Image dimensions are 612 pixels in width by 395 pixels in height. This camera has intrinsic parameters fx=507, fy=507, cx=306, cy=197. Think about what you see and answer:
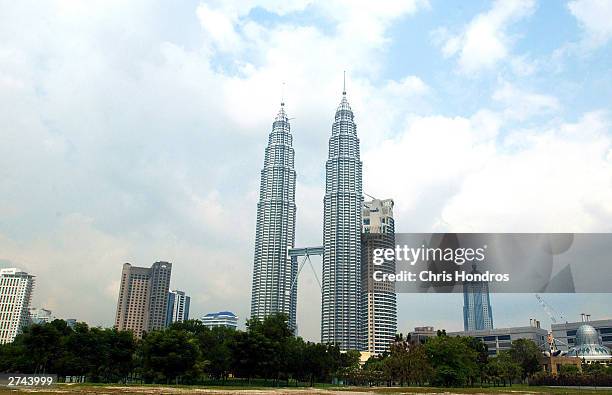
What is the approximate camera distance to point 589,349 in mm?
150250

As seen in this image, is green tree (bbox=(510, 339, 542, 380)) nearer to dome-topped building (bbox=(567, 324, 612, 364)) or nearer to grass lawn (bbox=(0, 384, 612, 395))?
dome-topped building (bbox=(567, 324, 612, 364))

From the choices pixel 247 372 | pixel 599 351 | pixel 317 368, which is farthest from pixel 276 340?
pixel 599 351

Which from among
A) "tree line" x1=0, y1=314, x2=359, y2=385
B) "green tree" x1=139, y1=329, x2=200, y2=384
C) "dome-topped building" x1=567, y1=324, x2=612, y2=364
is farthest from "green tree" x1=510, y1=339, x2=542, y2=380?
Answer: "green tree" x1=139, y1=329, x2=200, y2=384

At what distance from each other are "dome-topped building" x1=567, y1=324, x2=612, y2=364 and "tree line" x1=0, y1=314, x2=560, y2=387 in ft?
182

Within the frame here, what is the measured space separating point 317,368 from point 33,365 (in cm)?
5119

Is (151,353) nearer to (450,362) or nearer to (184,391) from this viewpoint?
(184,391)

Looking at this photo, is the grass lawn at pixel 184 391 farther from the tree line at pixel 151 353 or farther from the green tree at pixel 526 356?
the green tree at pixel 526 356

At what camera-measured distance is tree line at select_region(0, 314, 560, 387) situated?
78625 millimetres

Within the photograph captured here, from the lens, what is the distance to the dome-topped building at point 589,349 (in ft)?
479

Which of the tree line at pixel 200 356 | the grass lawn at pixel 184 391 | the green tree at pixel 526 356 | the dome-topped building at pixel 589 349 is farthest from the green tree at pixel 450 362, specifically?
the dome-topped building at pixel 589 349

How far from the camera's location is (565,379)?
102 meters

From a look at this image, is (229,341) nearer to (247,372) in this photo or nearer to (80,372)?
(247,372)

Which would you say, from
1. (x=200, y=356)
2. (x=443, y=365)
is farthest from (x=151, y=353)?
(x=443, y=365)

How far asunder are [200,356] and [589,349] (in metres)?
124
